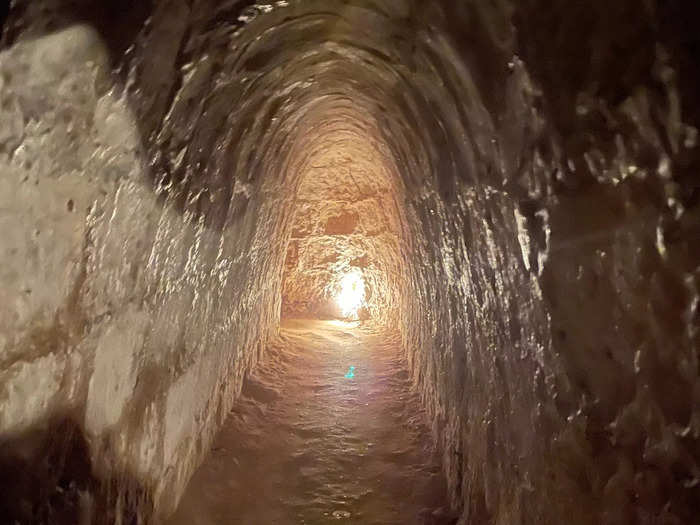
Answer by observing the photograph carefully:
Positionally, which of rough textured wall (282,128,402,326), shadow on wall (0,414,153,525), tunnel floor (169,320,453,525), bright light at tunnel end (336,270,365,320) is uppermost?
rough textured wall (282,128,402,326)

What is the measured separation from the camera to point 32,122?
1.17 meters

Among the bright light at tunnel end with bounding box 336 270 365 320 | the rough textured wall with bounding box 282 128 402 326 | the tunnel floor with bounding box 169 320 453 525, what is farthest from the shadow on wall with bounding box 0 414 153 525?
the bright light at tunnel end with bounding box 336 270 365 320

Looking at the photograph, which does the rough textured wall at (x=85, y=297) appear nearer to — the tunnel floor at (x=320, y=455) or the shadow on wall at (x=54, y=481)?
the shadow on wall at (x=54, y=481)

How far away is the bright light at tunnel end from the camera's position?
28.7ft

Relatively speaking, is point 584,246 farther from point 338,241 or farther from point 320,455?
point 338,241

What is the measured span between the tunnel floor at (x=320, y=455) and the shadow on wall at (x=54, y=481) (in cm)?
101

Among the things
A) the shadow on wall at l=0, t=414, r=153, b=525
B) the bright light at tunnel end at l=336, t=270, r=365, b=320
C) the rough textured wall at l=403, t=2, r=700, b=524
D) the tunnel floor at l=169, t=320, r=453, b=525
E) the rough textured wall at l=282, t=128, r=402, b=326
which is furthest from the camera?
the bright light at tunnel end at l=336, t=270, r=365, b=320

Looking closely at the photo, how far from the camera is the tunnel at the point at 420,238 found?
970mm

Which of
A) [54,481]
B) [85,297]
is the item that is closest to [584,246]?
[85,297]

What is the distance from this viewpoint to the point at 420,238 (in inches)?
156

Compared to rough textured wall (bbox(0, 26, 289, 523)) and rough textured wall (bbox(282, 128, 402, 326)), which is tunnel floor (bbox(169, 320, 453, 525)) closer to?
rough textured wall (bbox(0, 26, 289, 523))

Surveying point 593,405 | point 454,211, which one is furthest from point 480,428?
point 593,405

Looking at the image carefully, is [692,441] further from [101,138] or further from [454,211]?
[454,211]

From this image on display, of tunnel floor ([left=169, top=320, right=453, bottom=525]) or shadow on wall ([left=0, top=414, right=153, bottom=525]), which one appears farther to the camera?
tunnel floor ([left=169, top=320, right=453, bottom=525])
